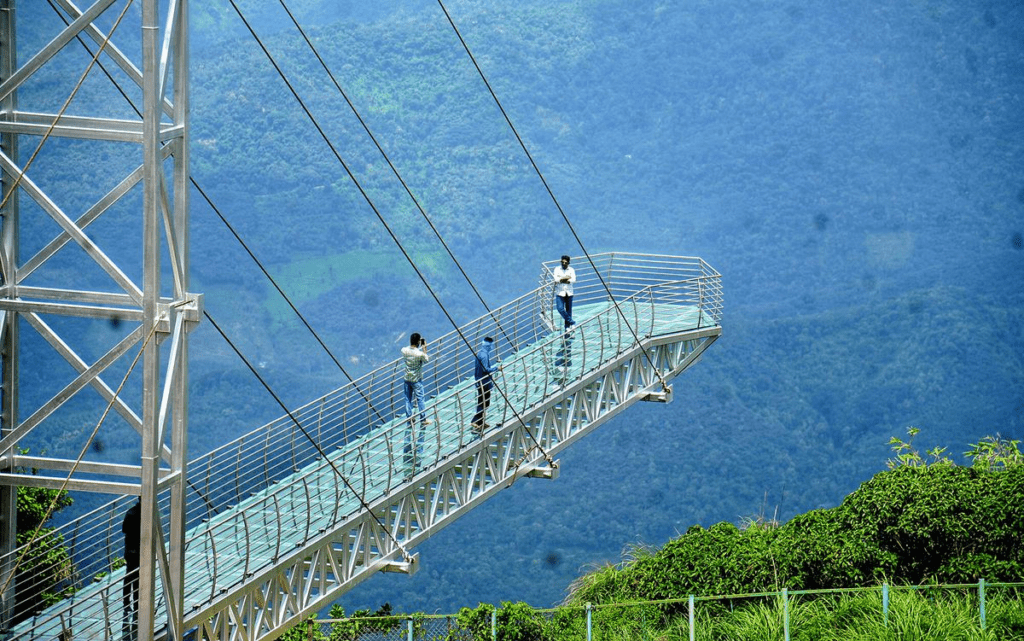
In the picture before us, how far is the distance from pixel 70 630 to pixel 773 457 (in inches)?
960

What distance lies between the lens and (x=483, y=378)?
1560 centimetres

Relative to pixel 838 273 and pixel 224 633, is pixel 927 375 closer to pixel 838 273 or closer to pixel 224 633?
pixel 838 273

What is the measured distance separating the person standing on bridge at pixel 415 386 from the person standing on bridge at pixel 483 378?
2.12ft

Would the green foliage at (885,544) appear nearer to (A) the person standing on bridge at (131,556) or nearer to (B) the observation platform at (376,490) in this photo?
(B) the observation platform at (376,490)

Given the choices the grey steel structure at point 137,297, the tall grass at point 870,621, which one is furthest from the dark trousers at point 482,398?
the grey steel structure at point 137,297

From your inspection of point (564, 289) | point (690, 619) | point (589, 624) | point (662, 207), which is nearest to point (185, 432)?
point (589, 624)

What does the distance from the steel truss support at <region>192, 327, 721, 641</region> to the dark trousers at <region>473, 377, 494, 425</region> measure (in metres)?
0.30

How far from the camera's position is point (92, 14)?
33.2 ft

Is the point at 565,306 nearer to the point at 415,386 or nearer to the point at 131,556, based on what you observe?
the point at 415,386

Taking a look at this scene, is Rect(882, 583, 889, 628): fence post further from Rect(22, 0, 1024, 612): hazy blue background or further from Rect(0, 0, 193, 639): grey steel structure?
Rect(22, 0, 1024, 612): hazy blue background

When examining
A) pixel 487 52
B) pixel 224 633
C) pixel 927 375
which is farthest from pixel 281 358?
pixel 224 633

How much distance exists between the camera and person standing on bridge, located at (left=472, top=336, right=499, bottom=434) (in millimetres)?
15305

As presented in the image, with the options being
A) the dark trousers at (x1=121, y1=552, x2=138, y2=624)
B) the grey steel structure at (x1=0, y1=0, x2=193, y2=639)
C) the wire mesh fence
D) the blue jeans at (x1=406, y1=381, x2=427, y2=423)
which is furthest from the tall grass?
the grey steel structure at (x1=0, y1=0, x2=193, y2=639)

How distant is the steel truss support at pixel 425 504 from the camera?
13016 mm
